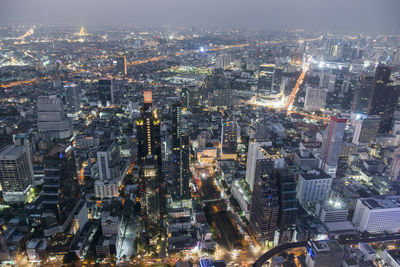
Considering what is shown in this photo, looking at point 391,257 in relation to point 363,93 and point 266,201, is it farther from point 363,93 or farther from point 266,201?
point 363,93

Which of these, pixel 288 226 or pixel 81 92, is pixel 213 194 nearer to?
pixel 288 226

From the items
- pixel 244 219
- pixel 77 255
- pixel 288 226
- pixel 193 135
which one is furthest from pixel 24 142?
pixel 288 226

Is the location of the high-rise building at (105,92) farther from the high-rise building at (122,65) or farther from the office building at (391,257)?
the office building at (391,257)

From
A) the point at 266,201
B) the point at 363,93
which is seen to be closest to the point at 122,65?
the point at 363,93

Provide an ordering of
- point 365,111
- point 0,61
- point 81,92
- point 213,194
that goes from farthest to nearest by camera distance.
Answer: point 0,61, point 81,92, point 365,111, point 213,194

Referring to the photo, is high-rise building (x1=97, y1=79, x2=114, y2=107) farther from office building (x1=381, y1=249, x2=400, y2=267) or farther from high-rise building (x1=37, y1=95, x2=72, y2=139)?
office building (x1=381, y1=249, x2=400, y2=267)

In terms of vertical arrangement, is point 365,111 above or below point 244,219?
above

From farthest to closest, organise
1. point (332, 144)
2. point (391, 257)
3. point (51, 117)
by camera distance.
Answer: point (51, 117) → point (332, 144) → point (391, 257)

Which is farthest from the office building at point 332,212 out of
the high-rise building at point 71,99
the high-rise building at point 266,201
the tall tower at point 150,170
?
the high-rise building at point 71,99
